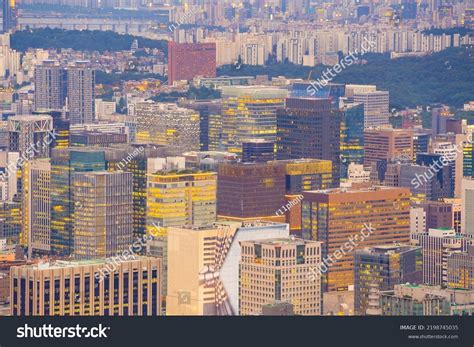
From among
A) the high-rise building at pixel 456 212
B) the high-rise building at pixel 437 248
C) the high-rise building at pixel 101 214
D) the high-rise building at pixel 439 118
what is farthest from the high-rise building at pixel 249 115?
the high-rise building at pixel 437 248

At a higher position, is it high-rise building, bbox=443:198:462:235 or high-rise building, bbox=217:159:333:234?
high-rise building, bbox=217:159:333:234

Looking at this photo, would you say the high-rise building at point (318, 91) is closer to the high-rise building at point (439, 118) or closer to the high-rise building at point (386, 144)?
the high-rise building at point (386, 144)

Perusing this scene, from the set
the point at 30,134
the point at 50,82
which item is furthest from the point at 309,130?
the point at 50,82

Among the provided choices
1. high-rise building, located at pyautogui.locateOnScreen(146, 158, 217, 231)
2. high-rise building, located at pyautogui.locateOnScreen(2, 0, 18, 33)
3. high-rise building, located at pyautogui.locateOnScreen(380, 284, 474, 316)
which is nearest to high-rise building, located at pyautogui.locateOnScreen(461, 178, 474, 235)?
high-rise building, located at pyautogui.locateOnScreen(146, 158, 217, 231)

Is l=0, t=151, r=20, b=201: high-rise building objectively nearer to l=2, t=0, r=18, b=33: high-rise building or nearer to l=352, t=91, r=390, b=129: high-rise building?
l=2, t=0, r=18, b=33: high-rise building

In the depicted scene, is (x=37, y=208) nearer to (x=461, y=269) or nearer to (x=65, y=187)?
(x=65, y=187)
